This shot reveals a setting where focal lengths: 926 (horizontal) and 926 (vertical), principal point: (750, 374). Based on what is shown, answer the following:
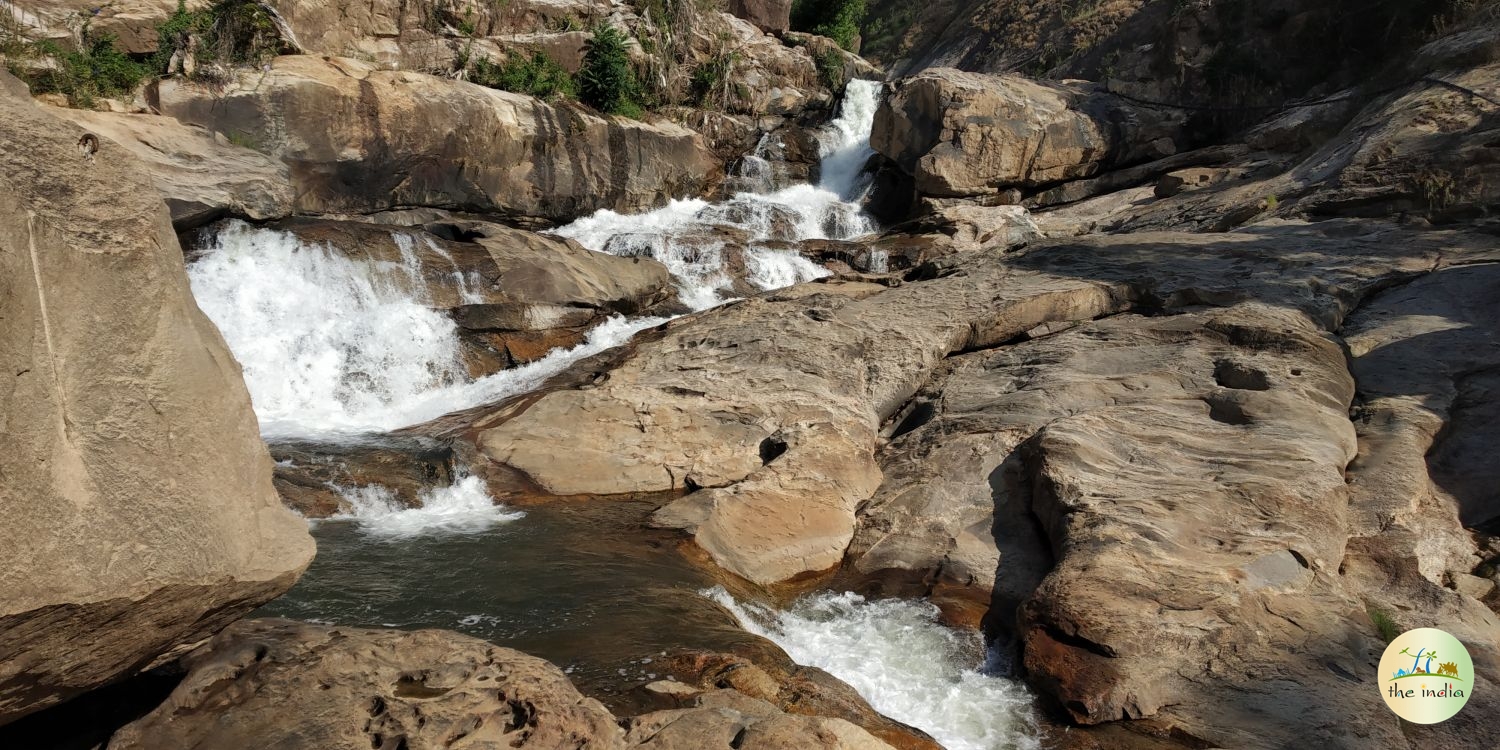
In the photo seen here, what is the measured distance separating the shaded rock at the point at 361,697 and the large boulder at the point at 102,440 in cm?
29

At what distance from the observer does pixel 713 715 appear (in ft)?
11.4

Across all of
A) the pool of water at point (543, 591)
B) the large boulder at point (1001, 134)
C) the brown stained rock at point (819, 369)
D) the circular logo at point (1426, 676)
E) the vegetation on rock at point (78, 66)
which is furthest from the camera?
the large boulder at point (1001, 134)

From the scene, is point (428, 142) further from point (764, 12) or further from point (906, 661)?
→ point (906, 661)

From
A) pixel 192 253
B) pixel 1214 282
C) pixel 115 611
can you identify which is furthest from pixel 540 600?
pixel 192 253

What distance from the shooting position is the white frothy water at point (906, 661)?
181 inches

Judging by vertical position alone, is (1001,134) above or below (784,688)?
above

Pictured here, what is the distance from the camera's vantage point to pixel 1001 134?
17625mm

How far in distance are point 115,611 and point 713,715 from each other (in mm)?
1961

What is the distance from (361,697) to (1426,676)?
4.86 metres

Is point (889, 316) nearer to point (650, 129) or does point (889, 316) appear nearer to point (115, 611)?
point (115, 611)

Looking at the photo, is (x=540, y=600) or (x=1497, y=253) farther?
(x=1497, y=253)

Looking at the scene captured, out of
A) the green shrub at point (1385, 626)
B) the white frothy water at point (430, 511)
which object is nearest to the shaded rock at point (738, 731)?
the green shrub at point (1385, 626)

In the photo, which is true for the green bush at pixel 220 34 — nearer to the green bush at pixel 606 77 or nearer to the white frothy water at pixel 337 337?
the white frothy water at pixel 337 337

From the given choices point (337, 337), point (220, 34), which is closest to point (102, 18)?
point (220, 34)
